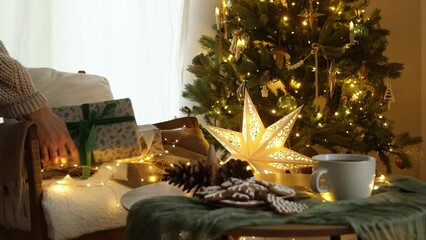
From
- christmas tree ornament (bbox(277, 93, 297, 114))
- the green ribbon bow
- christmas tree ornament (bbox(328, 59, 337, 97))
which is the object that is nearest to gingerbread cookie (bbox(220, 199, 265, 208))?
the green ribbon bow

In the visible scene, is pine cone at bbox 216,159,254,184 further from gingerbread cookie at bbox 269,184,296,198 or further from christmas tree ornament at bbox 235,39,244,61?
christmas tree ornament at bbox 235,39,244,61

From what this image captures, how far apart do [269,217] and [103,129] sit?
91 centimetres

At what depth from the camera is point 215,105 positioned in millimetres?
2309

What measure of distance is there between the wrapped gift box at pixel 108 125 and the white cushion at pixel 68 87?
0.21m

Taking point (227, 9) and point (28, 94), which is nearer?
point (28, 94)

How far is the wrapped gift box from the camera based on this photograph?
1459 millimetres

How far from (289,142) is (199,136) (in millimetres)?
512

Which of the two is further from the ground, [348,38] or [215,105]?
[348,38]

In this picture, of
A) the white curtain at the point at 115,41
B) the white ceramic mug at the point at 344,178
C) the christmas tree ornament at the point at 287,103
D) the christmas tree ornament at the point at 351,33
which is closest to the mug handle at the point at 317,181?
the white ceramic mug at the point at 344,178

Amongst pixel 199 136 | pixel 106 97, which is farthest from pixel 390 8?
pixel 106 97

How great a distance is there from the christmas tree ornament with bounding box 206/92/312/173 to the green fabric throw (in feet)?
1.05

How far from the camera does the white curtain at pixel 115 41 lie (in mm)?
2129

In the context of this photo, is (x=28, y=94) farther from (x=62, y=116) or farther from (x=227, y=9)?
(x=227, y=9)

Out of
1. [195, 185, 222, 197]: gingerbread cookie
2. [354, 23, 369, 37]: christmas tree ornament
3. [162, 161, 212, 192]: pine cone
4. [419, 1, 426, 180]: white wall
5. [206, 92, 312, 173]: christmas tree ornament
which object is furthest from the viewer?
[419, 1, 426, 180]: white wall
